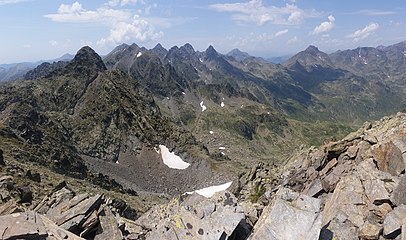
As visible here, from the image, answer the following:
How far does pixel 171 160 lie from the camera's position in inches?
5443

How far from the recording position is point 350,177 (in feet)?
86.5

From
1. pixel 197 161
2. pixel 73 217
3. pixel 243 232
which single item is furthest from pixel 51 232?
pixel 197 161

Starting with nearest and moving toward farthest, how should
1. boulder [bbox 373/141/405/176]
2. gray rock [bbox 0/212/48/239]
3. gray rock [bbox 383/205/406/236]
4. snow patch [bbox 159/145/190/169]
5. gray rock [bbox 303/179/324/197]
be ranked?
gray rock [bbox 0/212/48/239], gray rock [bbox 383/205/406/236], boulder [bbox 373/141/405/176], gray rock [bbox 303/179/324/197], snow patch [bbox 159/145/190/169]

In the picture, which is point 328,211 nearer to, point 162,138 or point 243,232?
point 243,232

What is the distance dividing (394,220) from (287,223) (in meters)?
5.87

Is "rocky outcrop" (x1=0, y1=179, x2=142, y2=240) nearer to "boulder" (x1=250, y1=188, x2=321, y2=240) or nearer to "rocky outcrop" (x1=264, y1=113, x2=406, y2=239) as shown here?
"boulder" (x1=250, y1=188, x2=321, y2=240)

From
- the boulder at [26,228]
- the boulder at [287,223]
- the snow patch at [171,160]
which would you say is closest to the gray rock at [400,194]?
the boulder at [287,223]

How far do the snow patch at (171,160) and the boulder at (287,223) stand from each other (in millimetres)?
113366

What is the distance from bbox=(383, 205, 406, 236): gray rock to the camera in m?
20.0

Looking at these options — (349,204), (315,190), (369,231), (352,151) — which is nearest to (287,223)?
(369,231)

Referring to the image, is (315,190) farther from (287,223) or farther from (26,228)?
(26,228)

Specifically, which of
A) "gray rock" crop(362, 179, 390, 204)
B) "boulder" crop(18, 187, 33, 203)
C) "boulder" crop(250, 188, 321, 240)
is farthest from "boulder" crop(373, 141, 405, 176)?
"boulder" crop(18, 187, 33, 203)

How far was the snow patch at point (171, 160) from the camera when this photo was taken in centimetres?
13412

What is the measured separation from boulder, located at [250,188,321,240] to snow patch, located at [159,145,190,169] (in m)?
113
